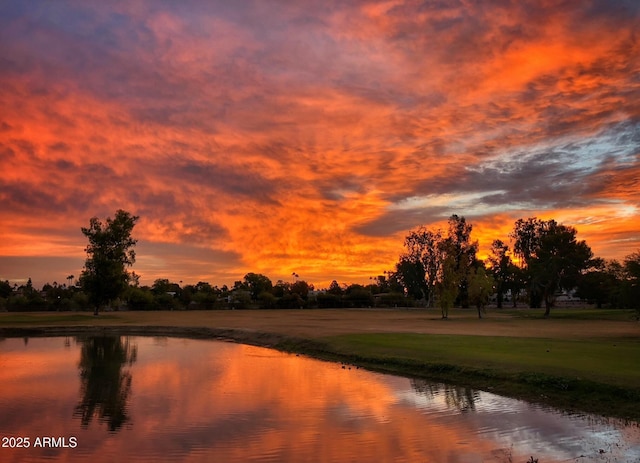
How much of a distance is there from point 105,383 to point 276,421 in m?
11.2

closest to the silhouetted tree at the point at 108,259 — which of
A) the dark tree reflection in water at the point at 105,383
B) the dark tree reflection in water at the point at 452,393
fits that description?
the dark tree reflection in water at the point at 105,383

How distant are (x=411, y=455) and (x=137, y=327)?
57079 mm

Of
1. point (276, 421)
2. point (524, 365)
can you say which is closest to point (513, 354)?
point (524, 365)

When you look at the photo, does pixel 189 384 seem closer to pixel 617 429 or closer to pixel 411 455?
pixel 411 455

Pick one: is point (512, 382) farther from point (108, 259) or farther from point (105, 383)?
point (108, 259)

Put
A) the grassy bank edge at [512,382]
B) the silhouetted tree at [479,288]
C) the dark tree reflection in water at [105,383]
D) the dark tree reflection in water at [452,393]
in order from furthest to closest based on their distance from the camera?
the silhouetted tree at [479,288]
the dark tree reflection in water at [452,393]
the grassy bank edge at [512,382]
the dark tree reflection in water at [105,383]

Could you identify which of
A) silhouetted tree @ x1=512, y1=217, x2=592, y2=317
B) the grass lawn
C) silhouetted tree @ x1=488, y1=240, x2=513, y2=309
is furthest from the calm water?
silhouetted tree @ x1=488, y1=240, x2=513, y2=309

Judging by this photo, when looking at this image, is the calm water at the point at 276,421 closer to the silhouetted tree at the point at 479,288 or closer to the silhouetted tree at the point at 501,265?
the silhouetted tree at the point at 479,288

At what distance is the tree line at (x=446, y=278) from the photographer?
90438mm

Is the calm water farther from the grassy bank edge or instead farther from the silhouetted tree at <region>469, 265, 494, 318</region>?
the silhouetted tree at <region>469, 265, 494, 318</region>

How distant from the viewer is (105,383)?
24719 mm

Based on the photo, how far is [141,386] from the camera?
78.5 ft

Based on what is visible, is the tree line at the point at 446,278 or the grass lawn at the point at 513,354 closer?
the grass lawn at the point at 513,354

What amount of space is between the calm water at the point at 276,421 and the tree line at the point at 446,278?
36.6 m
